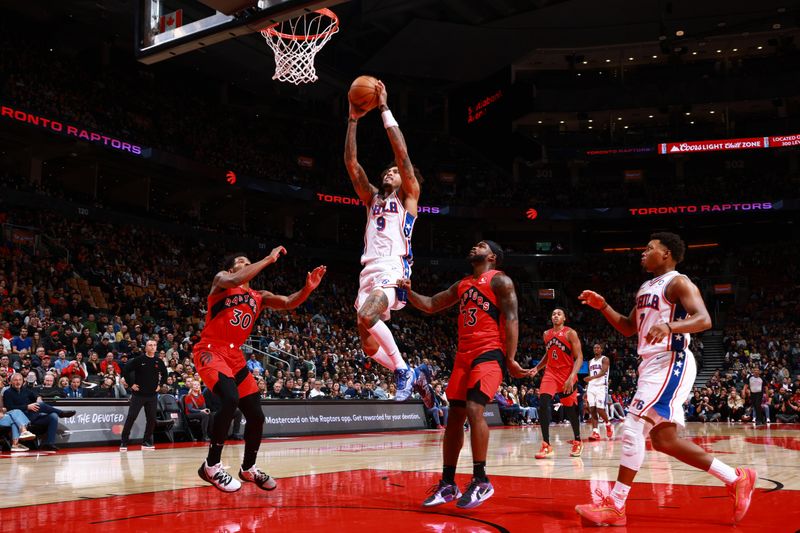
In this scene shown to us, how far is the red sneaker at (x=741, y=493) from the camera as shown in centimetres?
493

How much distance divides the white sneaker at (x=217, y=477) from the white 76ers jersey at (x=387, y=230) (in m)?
2.13

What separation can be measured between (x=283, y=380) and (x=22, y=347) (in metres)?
6.08

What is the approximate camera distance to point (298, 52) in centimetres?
1159

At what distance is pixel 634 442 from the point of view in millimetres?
5180

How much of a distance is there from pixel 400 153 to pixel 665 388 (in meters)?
2.67

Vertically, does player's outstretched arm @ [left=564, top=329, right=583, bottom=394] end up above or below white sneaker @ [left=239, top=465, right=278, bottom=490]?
above

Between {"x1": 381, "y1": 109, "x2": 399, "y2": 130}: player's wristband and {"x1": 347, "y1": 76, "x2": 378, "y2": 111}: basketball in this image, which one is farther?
{"x1": 381, "y1": 109, "x2": 399, "y2": 130}: player's wristband

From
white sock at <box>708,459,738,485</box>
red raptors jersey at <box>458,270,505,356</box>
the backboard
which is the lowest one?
white sock at <box>708,459,738,485</box>

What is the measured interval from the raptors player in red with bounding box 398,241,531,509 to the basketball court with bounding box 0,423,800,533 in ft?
0.98

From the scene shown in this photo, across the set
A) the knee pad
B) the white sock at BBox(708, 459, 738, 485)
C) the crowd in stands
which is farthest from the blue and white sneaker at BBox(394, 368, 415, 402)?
the crowd in stands

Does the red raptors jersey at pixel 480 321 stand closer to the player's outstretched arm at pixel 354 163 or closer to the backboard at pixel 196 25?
the player's outstretched arm at pixel 354 163

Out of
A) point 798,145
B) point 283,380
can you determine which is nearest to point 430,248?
point 798,145

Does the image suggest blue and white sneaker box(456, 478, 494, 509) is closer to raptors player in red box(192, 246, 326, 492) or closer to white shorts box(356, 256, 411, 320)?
white shorts box(356, 256, 411, 320)

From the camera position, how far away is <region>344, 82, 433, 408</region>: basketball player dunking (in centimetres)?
586
